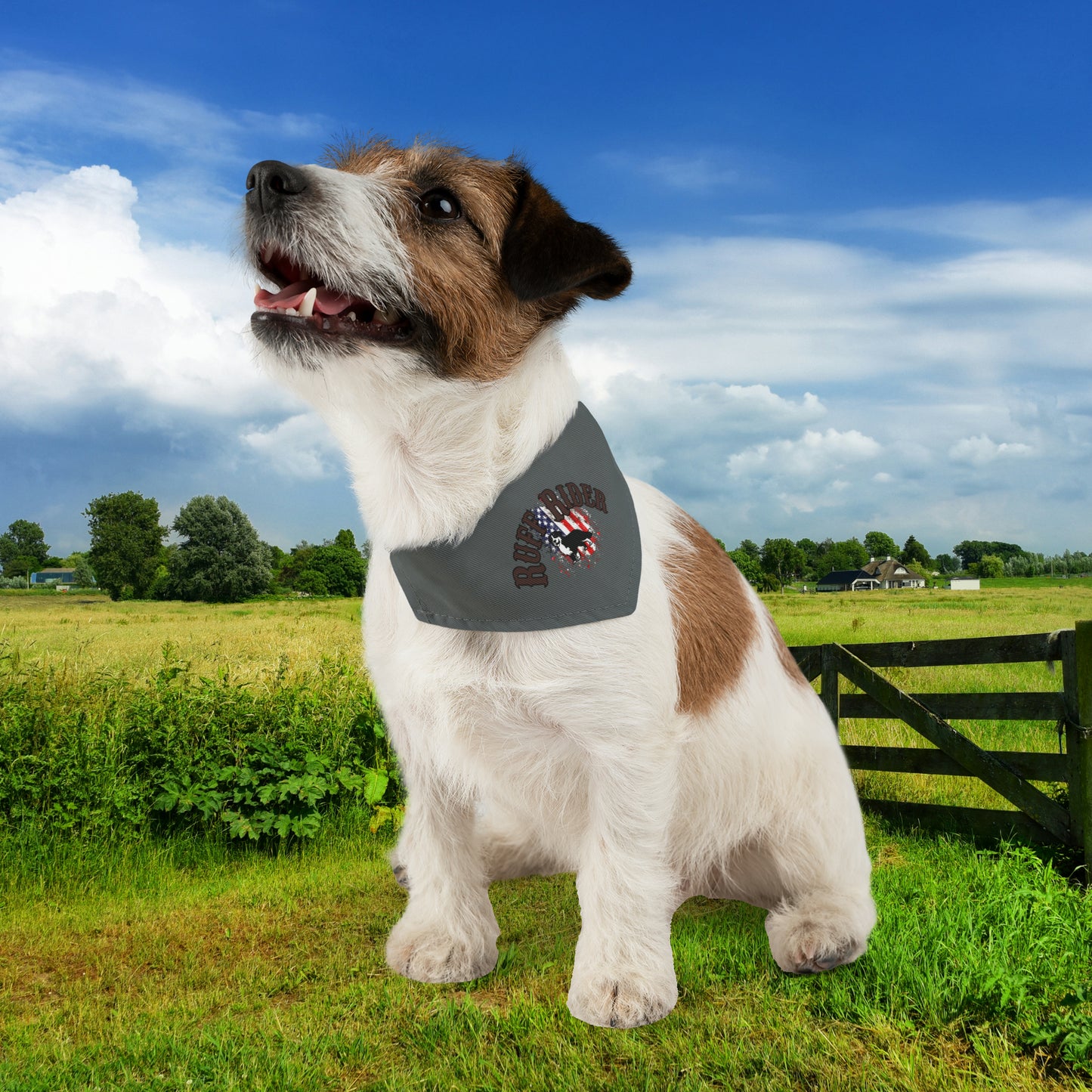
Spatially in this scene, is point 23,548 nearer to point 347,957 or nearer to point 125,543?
point 125,543

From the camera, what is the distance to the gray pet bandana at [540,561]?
9.27 feet

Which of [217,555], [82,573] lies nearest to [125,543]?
[82,573]

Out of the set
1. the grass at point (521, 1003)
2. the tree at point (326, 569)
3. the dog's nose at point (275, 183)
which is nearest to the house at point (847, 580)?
the tree at point (326, 569)

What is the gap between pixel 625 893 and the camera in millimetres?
2920

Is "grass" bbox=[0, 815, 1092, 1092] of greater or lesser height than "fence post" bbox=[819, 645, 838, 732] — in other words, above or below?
below

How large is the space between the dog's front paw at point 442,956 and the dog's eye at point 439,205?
2.66 m

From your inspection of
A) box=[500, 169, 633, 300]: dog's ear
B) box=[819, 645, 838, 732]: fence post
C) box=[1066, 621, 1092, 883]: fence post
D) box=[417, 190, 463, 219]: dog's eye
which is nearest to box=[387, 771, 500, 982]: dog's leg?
box=[500, 169, 633, 300]: dog's ear

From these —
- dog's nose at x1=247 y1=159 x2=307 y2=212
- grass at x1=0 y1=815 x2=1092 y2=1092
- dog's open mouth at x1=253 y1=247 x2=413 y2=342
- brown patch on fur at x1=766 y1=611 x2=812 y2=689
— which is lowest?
grass at x1=0 y1=815 x2=1092 y2=1092

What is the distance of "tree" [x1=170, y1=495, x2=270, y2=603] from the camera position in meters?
58.1

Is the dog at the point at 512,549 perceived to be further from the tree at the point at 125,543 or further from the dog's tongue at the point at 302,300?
the tree at the point at 125,543

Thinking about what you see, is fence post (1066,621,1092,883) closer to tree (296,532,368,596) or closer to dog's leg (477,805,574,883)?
dog's leg (477,805,574,883)

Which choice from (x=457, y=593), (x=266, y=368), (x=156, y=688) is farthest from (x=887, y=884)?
(x=156, y=688)

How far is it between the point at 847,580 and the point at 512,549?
79.0 m

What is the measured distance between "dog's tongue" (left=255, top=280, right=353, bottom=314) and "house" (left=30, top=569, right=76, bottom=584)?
2840 inches
